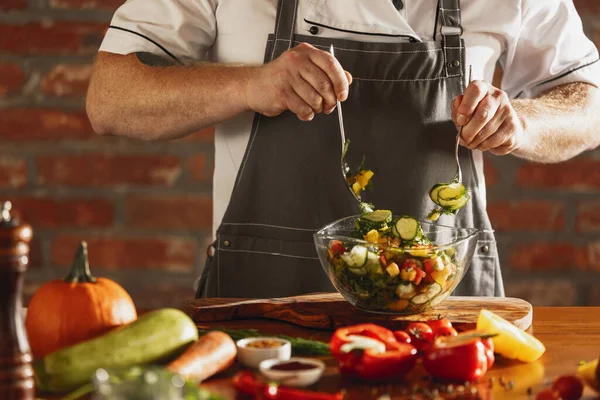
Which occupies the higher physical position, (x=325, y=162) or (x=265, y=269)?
(x=325, y=162)

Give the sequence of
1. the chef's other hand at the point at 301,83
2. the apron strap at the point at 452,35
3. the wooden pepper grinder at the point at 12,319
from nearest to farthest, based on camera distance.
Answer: the wooden pepper grinder at the point at 12,319 → the chef's other hand at the point at 301,83 → the apron strap at the point at 452,35

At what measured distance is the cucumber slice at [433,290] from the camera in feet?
4.24

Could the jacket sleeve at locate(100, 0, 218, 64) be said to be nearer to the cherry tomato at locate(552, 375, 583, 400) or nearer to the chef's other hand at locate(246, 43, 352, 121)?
the chef's other hand at locate(246, 43, 352, 121)

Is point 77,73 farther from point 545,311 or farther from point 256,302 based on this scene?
point 545,311

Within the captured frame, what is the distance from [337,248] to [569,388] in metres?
0.45

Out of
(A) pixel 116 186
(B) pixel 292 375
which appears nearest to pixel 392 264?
(B) pixel 292 375

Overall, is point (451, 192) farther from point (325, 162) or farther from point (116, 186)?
point (116, 186)

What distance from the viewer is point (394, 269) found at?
1.27 m

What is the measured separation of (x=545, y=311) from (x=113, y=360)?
84cm

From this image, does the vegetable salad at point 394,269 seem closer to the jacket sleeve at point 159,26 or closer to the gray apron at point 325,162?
the gray apron at point 325,162

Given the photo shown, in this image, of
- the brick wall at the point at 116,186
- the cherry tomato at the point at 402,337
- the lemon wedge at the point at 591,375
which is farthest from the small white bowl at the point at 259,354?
the brick wall at the point at 116,186

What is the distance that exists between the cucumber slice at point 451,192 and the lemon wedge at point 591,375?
18.3 inches

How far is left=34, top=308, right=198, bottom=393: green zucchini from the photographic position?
964 millimetres

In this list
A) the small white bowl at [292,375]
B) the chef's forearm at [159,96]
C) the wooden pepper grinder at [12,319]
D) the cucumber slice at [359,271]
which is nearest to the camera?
the wooden pepper grinder at [12,319]
